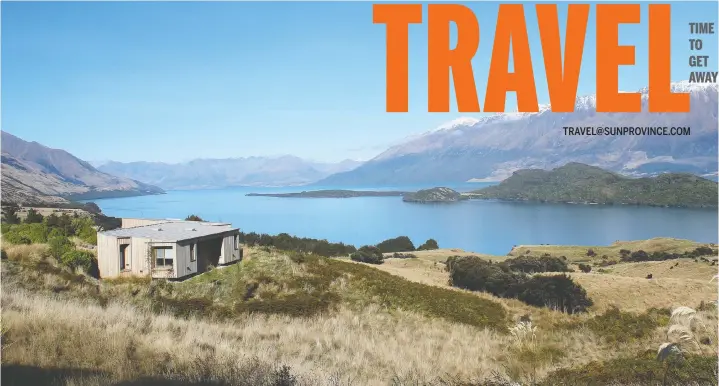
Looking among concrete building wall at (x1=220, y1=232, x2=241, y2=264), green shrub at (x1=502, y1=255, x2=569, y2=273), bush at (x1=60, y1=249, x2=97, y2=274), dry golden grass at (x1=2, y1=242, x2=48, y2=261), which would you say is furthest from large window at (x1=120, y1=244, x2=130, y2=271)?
green shrub at (x1=502, y1=255, x2=569, y2=273)

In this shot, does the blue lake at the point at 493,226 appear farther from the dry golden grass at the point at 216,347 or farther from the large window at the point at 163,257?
the dry golden grass at the point at 216,347

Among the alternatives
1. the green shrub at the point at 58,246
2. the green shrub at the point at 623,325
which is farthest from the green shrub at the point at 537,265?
the green shrub at the point at 58,246

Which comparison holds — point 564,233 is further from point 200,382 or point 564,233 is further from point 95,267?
point 200,382

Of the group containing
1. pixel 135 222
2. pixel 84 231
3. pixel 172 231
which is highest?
pixel 135 222

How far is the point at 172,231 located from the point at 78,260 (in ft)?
15.3

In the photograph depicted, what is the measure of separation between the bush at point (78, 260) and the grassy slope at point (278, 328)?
1173 millimetres

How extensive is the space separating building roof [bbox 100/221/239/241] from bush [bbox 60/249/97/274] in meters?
1.38

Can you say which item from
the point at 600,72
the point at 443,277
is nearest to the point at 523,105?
the point at 600,72

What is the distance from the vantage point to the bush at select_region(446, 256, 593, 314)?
96.0ft

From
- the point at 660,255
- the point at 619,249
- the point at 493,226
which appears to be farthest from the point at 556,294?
the point at 493,226

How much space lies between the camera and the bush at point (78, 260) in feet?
73.8

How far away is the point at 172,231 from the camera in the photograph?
26.0 meters

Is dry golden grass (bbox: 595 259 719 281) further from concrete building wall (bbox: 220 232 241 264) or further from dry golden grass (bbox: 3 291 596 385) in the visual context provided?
concrete building wall (bbox: 220 232 241 264)

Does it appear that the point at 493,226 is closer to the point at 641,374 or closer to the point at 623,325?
the point at 623,325
